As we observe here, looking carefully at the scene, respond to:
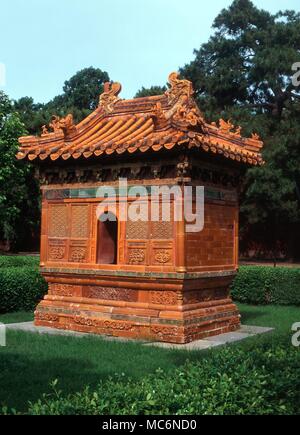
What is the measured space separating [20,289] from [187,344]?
21.4 ft

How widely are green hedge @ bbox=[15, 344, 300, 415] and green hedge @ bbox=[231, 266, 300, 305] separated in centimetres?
1256

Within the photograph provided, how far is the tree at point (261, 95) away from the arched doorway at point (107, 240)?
67.2 feet

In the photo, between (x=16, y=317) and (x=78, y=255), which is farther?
(x=16, y=317)

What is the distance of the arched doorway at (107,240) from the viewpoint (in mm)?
11445

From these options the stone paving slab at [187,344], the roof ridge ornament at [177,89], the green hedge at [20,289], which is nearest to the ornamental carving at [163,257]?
the stone paving slab at [187,344]

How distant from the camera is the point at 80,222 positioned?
11.5m

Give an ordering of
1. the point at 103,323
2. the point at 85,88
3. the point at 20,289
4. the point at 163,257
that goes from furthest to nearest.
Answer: the point at 85,88 → the point at 20,289 → the point at 103,323 → the point at 163,257

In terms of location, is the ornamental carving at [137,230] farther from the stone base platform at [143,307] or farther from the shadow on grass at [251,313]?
the shadow on grass at [251,313]

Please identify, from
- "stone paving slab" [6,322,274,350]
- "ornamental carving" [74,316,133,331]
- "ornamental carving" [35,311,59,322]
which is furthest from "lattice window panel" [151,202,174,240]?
"ornamental carving" [35,311,59,322]

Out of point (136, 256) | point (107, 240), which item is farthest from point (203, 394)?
point (107, 240)

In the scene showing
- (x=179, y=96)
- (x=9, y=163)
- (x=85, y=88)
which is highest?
(x=85, y=88)

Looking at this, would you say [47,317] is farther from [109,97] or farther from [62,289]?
[109,97]
